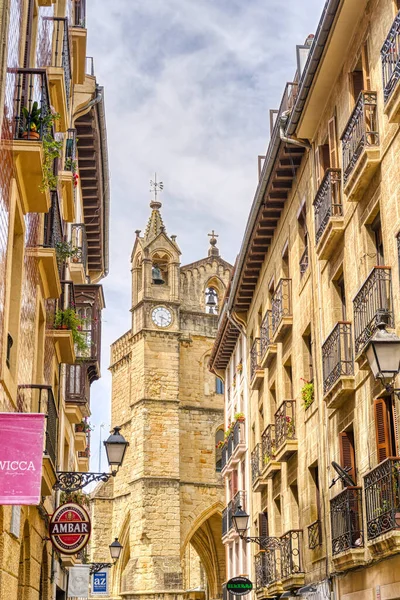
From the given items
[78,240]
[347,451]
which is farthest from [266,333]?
[347,451]

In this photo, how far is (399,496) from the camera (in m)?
10.6

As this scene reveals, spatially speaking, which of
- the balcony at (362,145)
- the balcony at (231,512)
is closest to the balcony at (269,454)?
the balcony at (231,512)

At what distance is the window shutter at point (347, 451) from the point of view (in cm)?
1420

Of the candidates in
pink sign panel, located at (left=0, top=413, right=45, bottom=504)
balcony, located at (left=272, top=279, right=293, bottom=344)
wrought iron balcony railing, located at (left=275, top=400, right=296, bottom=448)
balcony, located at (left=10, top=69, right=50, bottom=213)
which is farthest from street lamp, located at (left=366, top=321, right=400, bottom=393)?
balcony, located at (left=272, top=279, right=293, bottom=344)

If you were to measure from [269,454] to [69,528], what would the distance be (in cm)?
732

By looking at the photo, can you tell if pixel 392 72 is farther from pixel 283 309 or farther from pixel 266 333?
pixel 266 333

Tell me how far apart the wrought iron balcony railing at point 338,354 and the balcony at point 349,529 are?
174cm

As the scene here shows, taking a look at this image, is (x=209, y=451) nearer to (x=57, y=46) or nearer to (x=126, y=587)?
(x=126, y=587)

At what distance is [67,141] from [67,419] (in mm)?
6652

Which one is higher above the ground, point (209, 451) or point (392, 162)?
point (209, 451)

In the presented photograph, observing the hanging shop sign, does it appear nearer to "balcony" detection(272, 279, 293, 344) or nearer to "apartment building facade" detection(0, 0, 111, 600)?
"apartment building facade" detection(0, 0, 111, 600)

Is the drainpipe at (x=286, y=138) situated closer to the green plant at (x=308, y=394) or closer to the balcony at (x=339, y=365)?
the green plant at (x=308, y=394)

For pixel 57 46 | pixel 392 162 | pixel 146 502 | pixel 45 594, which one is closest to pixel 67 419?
pixel 45 594

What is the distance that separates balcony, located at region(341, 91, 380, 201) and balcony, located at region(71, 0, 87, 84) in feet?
22.6
